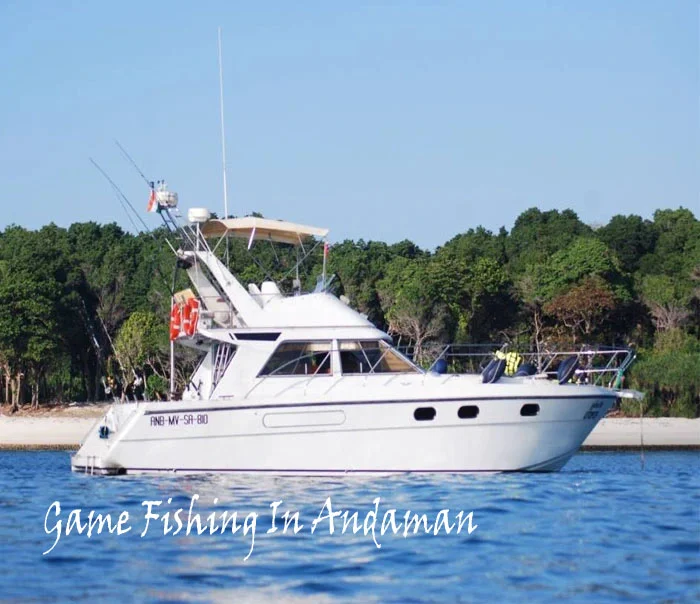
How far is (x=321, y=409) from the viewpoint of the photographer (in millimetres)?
24094

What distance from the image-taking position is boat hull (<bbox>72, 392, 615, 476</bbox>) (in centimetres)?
2406

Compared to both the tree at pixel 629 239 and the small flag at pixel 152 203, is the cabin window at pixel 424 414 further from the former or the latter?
the tree at pixel 629 239

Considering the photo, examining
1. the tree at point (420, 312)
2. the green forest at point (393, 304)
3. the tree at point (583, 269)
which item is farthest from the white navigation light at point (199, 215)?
the tree at point (583, 269)

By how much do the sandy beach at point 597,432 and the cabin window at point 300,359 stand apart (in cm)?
1878

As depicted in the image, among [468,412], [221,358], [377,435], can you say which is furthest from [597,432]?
[377,435]

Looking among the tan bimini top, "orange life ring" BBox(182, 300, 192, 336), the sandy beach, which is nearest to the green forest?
the sandy beach

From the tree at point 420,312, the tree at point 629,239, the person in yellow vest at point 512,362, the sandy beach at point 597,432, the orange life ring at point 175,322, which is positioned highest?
the tree at point 629,239

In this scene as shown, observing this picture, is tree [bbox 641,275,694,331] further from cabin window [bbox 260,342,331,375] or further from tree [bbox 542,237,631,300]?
cabin window [bbox 260,342,331,375]

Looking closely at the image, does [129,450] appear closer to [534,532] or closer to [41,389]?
[534,532]

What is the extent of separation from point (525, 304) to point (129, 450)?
41.2m

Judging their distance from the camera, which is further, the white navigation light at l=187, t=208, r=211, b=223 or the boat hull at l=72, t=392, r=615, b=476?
the white navigation light at l=187, t=208, r=211, b=223

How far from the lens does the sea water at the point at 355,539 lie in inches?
587

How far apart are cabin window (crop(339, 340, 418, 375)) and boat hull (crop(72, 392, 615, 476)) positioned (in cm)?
137

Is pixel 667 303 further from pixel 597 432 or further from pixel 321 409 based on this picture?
pixel 321 409
